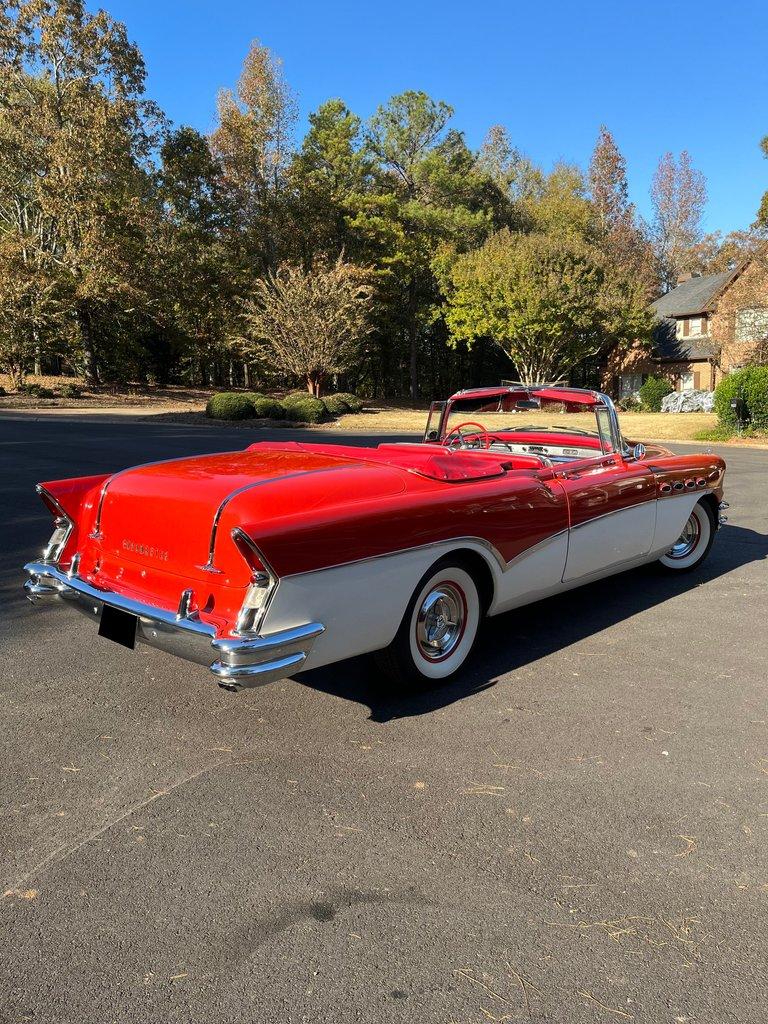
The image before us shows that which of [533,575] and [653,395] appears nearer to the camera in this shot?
[533,575]

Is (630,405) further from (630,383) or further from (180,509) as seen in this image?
(180,509)

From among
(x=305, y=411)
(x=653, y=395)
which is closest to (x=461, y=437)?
(x=305, y=411)

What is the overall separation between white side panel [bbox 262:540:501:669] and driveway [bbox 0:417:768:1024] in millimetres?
435

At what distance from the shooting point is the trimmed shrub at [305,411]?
1046 inches

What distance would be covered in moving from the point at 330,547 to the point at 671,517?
10.6ft

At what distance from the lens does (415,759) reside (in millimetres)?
3145

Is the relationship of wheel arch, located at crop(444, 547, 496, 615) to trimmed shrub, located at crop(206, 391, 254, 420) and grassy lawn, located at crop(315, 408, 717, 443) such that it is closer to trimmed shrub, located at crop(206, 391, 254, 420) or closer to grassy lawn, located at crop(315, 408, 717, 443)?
grassy lawn, located at crop(315, 408, 717, 443)

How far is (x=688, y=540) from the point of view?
6.12 meters

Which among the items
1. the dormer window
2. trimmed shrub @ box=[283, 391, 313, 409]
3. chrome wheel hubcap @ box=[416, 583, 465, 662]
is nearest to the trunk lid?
chrome wheel hubcap @ box=[416, 583, 465, 662]

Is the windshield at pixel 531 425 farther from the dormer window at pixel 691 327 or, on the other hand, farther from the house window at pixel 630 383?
the house window at pixel 630 383

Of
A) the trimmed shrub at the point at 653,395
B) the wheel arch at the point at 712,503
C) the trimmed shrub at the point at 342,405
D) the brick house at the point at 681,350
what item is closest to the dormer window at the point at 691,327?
the brick house at the point at 681,350

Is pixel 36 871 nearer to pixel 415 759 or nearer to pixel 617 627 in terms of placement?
pixel 415 759

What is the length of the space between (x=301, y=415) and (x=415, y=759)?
2409 centimetres

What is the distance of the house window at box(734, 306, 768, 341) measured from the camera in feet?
80.8
